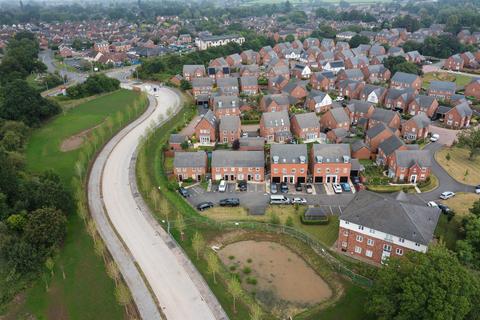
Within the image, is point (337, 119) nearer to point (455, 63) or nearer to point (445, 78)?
point (445, 78)

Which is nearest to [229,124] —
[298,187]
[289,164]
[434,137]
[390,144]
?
[289,164]

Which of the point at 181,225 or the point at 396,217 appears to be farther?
the point at 181,225

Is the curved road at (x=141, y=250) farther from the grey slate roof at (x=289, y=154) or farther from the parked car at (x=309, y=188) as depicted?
the parked car at (x=309, y=188)

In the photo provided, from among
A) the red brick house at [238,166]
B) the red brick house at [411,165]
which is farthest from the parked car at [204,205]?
the red brick house at [411,165]

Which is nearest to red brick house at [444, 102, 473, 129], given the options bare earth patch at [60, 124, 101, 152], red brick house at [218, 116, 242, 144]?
red brick house at [218, 116, 242, 144]

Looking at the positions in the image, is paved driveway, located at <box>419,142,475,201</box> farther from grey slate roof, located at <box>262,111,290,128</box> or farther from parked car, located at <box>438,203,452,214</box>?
grey slate roof, located at <box>262,111,290,128</box>

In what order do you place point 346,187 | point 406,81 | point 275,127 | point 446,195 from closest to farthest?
point 446,195, point 346,187, point 275,127, point 406,81

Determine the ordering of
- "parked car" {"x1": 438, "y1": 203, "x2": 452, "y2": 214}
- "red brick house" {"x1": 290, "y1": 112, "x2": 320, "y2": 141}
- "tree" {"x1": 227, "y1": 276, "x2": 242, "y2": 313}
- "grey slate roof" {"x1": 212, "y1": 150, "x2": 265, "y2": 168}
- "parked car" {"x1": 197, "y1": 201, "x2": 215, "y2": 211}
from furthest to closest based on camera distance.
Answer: "red brick house" {"x1": 290, "y1": 112, "x2": 320, "y2": 141} < "grey slate roof" {"x1": 212, "y1": 150, "x2": 265, "y2": 168} < "parked car" {"x1": 197, "y1": 201, "x2": 215, "y2": 211} < "parked car" {"x1": 438, "y1": 203, "x2": 452, "y2": 214} < "tree" {"x1": 227, "y1": 276, "x2": 242, "y2": 313}

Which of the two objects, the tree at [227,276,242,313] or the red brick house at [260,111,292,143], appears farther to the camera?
the red brick house at [260,111,292,143]
